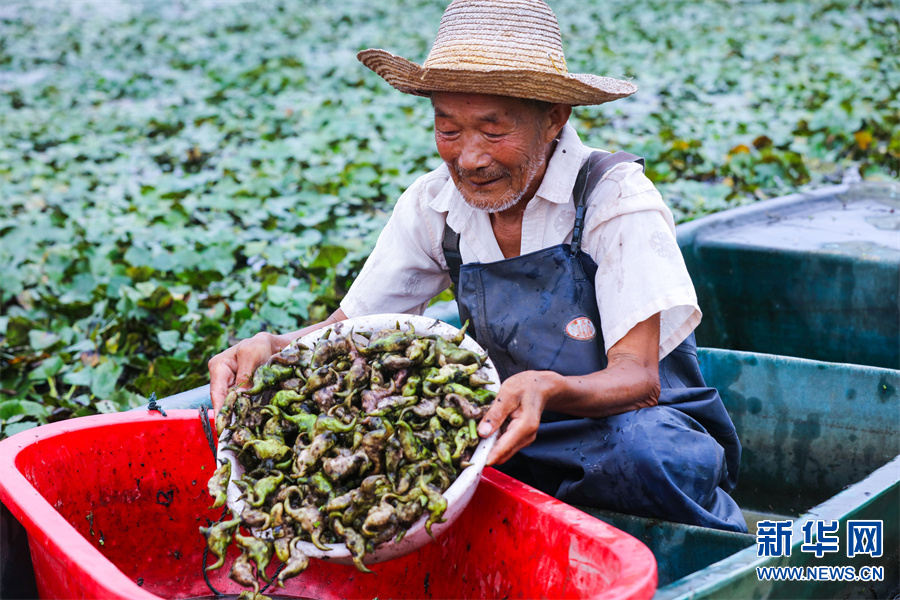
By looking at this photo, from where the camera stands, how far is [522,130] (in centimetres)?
171

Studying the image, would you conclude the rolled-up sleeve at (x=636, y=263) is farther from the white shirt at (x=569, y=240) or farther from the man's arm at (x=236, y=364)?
the man's arm at (x=236, y=364)

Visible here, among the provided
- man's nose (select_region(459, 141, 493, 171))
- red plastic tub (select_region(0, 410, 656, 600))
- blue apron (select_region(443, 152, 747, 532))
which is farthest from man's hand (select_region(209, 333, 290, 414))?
man's nose (select_region(459, 141, 493, 171))

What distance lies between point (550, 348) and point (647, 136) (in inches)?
162

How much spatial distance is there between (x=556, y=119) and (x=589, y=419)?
2.04ft

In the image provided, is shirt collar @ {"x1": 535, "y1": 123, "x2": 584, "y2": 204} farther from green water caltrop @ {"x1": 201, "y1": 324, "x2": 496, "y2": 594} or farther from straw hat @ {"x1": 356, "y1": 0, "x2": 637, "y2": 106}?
Result: green water caltrop @ {"x1": 201, "y1": 324, "x2": 496, "y2": 594}

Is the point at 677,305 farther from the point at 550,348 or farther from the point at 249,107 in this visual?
the point at 249,107

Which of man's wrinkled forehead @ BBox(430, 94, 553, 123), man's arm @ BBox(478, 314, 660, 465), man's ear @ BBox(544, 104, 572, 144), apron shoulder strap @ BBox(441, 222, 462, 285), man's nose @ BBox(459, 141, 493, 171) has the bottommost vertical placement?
man's arm @ BBox(478, 314, 660, 465)

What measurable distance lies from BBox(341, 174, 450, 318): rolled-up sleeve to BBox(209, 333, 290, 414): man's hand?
1.03 feet

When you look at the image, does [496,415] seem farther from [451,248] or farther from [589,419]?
[451,248]

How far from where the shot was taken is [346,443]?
1.44m

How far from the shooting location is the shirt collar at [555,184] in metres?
1.78

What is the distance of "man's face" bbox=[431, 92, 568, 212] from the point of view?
168 cm

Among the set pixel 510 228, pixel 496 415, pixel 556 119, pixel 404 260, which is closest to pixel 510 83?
pixel 556 119

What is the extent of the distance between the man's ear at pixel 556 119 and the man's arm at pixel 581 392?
449 millimetres
